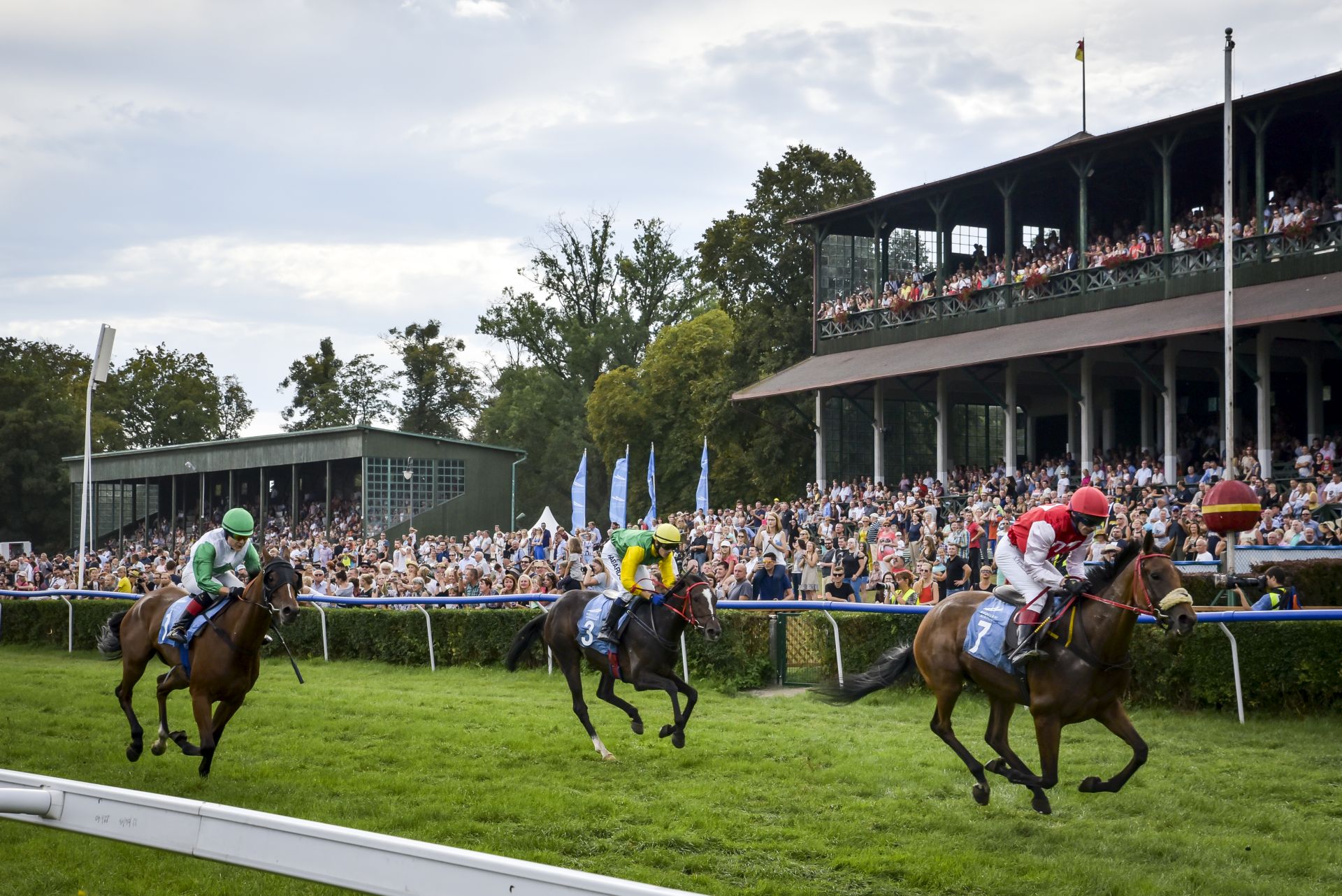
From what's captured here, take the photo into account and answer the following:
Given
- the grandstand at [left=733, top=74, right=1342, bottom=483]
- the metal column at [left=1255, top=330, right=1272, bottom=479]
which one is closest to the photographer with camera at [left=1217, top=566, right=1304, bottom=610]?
the grandstand at [left=733, top=74, right=1342, bottom=483]

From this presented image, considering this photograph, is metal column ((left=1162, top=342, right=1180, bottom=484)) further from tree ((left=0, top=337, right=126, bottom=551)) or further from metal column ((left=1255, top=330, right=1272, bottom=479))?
tree ((left=0, top=337, right=126, bottom=551))

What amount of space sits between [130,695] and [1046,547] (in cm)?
601

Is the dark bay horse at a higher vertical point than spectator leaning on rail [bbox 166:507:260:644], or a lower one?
lower

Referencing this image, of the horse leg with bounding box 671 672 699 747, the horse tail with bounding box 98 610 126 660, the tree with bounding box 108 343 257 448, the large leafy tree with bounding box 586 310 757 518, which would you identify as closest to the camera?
the horse leg with bounding box 671 672 699 747

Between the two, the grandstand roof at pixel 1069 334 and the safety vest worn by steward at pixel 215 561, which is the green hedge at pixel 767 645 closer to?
the safety vest worn by steward at pixel 215 561

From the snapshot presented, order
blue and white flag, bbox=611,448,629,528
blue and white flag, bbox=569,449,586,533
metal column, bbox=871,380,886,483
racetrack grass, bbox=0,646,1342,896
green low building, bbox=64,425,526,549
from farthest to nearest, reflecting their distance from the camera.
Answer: green low building, bbox=64,425,526,549 → metal column, bbox=871,380,886,483 → blue and white flag, bbox=569,449,586,533 → blue and white flag, bbox=611,448,629,528 → racetrack grass, bbox=0,646,1342,896

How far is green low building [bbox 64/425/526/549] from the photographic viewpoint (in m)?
35.9

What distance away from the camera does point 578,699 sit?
8789 mm

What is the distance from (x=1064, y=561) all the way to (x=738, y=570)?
282 inches

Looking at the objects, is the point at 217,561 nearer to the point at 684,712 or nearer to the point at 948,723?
the point at 684,712

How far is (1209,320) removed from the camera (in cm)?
1911

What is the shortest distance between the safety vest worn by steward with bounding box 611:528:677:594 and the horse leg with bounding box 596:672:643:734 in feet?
2.01

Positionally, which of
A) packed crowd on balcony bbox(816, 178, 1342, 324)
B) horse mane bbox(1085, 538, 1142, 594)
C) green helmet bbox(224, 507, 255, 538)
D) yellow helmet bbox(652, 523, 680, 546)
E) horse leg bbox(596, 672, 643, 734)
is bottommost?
horse leg bbox(596, 672, 643, 734)

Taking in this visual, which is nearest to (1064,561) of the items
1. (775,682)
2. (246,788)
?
(246,788)
